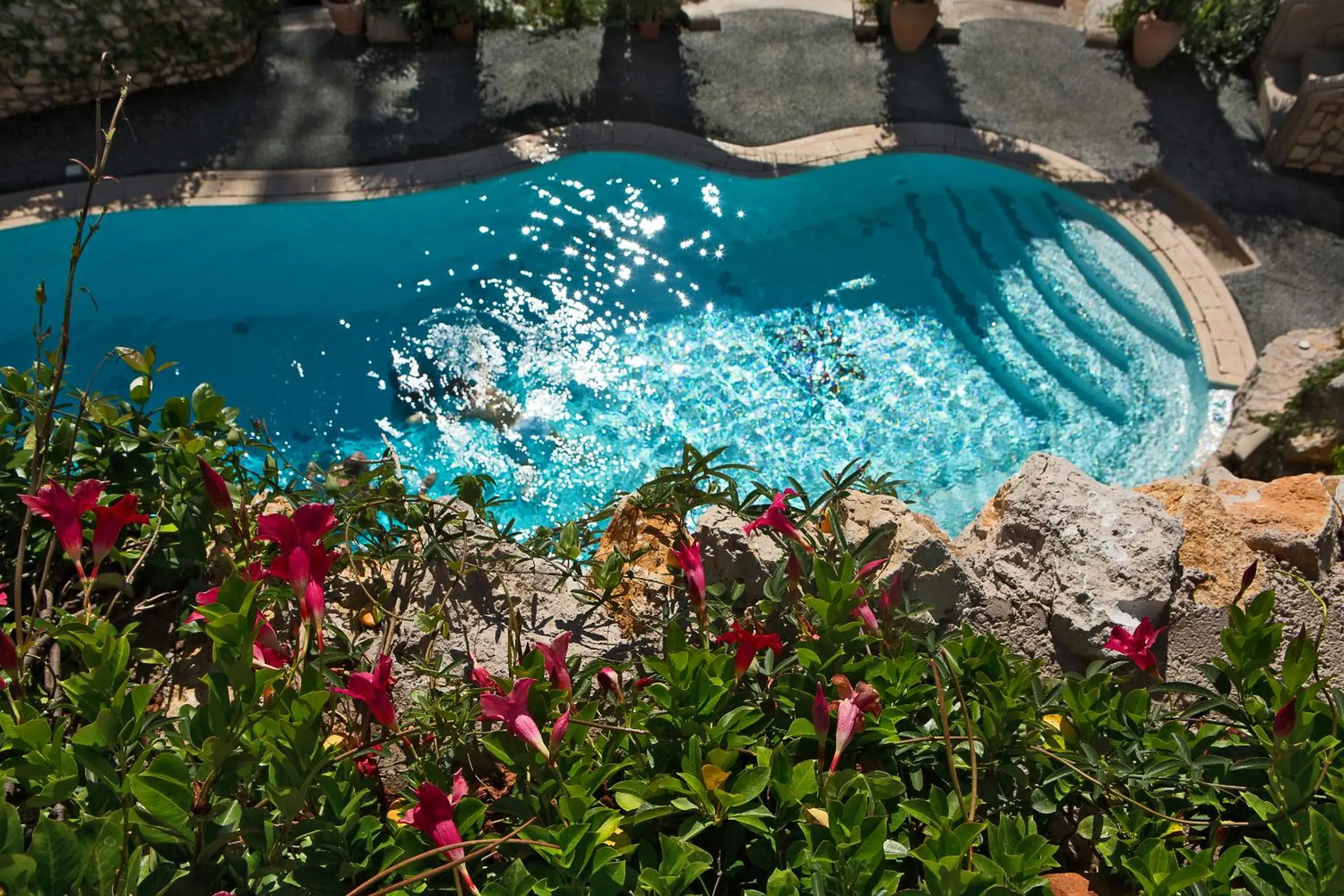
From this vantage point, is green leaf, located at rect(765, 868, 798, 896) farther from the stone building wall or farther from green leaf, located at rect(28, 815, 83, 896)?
the stone building wall

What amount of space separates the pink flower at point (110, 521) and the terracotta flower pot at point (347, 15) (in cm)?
825

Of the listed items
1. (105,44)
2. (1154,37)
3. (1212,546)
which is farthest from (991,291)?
(105,44)

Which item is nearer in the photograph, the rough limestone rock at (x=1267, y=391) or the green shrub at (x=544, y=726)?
the green shrub at (x=544, y=726)

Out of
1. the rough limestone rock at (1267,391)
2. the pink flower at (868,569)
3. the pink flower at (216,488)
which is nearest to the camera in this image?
the pink flower at (216,488)

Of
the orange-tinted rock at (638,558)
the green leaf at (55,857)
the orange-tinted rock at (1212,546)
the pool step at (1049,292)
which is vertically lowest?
the pool step at (1049,292)

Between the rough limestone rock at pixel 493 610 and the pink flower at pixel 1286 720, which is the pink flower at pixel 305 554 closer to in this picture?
the rough limestone rock at pixel 493 610

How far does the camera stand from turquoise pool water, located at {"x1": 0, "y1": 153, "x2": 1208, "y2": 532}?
24.1 feet

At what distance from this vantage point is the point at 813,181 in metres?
8.77

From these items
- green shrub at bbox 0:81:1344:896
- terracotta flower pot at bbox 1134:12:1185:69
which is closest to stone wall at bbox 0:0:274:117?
green shrub at bbox 0:81:1344:896

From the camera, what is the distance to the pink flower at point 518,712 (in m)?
1.98

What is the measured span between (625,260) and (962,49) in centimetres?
428

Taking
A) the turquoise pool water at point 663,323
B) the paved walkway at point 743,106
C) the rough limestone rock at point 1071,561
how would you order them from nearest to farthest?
1. the rough limestone rock at point 1071,561
2. the turquoise pool water at point 663,323
3. the paved walkway at point 743,106

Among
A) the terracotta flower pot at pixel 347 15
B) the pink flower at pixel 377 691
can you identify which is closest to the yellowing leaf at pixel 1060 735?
the pink flower at pixel 377 691

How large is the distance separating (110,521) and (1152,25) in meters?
10.1
